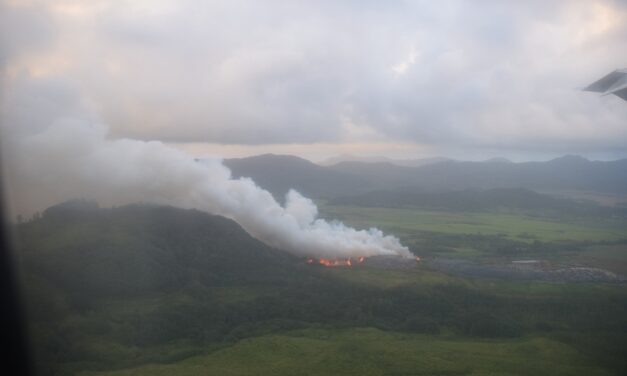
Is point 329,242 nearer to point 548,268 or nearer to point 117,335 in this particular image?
point 548,268

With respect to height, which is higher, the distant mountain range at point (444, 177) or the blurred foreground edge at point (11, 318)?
the distant mountain range at point (444, 177)

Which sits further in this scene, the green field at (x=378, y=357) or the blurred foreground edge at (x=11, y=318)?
the green field at (x=378, y=357)

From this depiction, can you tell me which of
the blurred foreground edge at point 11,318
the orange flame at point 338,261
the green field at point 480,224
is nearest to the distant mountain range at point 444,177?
the green field at point 480,224

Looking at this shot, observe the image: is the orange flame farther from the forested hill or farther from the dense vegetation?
the forested hill

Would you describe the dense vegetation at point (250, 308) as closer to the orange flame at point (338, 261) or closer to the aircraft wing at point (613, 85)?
the orange flame at point (338, 261)

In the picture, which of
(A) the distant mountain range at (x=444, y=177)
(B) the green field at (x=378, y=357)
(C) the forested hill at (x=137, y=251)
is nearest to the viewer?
(B) the green field at (x=378, y=357)

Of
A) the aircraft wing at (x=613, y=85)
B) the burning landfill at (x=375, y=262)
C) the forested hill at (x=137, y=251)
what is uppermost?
the aircraft wing at (x=613, y=85)

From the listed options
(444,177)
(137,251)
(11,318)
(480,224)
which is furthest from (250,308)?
(444,177)
